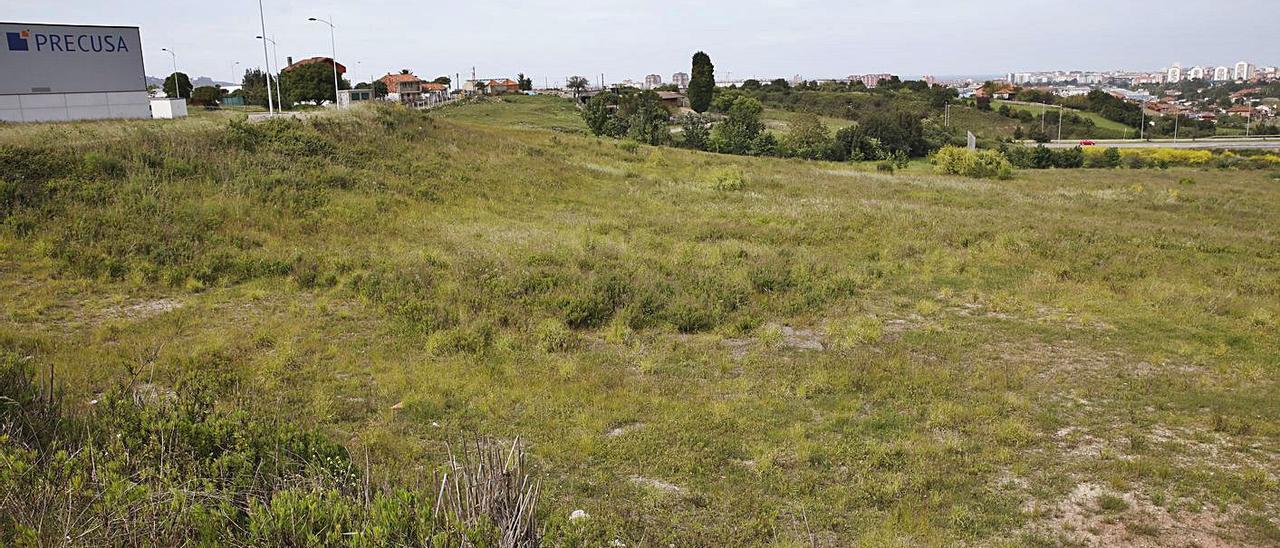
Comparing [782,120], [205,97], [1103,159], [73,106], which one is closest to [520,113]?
[205,97]

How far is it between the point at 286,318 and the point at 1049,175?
132 feet

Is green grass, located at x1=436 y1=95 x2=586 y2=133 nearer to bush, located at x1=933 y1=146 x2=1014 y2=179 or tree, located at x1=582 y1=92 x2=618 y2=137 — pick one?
tree, located at x1=582 y1=92 x2=618 y2=137

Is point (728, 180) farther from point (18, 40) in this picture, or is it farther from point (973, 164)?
point (18, 40)

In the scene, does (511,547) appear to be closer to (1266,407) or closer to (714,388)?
(714,388)

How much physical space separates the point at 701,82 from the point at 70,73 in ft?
239

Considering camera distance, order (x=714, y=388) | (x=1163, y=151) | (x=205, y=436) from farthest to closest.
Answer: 1. (x=1163, y=151)
2. (x=714, y=388)
3. (x=205, y=436)

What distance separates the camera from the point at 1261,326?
12.8 m

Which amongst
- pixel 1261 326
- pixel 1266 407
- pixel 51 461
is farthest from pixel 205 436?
pixel 1261 326

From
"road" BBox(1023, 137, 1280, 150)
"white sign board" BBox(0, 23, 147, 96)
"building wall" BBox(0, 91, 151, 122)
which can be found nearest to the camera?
"white sign board" BBox(0, 23, 147, 96)

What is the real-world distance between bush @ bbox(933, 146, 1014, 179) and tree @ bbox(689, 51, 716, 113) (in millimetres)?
54426

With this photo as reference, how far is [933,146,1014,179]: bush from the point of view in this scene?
127ft

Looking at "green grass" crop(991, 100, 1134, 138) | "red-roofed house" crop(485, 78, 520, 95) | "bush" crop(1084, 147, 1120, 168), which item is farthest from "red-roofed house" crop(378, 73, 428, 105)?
"green grass" crop(991, 100, 1134, 138)

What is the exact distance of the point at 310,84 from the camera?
6041 centimetres

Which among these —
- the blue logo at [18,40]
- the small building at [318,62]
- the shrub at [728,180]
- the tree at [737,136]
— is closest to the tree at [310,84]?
the small building at [318,62]
